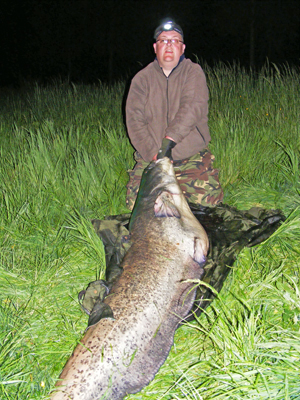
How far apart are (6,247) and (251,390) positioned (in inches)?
83.3

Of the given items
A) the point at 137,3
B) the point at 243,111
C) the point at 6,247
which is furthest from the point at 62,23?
the point at 6,247

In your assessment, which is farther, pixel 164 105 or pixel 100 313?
pixel 164 105

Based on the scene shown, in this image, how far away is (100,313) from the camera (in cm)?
176

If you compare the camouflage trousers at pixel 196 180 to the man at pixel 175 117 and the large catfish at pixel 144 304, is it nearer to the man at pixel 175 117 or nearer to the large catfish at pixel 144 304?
the man at pixel 175 117

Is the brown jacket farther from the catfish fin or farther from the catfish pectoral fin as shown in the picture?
the catfish pectoral fin

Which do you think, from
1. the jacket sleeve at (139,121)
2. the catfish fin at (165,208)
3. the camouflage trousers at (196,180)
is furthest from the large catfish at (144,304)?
the jacket sleeve at (139,121)

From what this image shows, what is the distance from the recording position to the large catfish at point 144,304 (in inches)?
60.2

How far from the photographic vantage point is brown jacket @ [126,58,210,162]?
3.44 meters

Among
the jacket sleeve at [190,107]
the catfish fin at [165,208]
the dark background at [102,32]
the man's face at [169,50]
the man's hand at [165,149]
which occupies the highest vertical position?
the dark background at [102,32]

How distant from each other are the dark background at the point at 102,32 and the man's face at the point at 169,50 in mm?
17943

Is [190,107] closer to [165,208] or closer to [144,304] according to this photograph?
[165,208]

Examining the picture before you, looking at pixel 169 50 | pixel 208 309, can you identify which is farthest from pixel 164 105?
pixel 208 309

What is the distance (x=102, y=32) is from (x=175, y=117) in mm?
22840

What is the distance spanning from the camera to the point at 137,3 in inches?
895
